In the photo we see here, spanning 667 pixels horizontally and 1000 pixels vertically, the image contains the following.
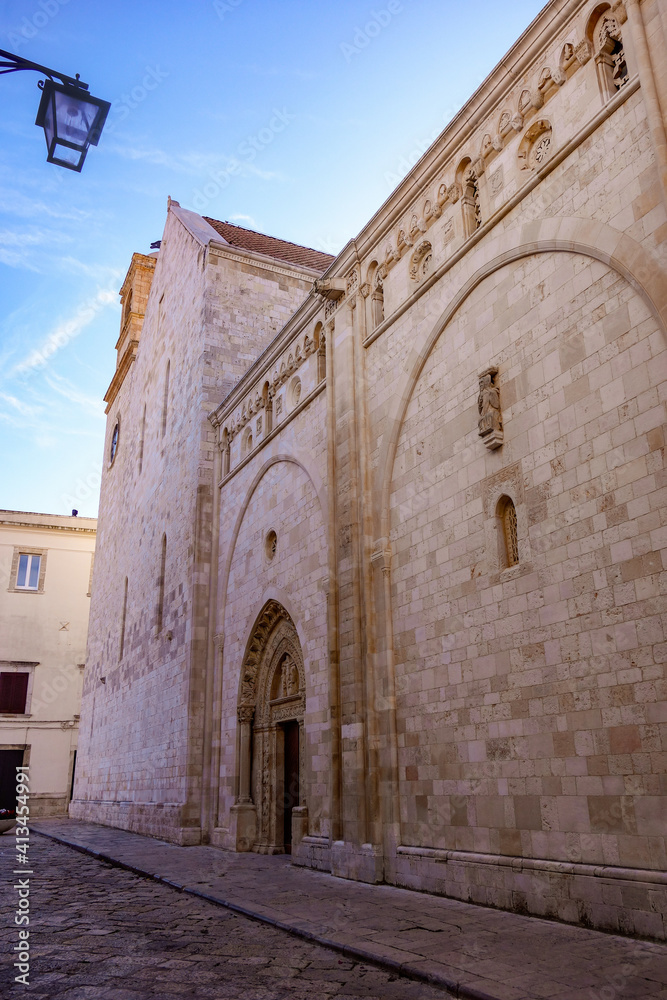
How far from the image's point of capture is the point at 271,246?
70.7 feet

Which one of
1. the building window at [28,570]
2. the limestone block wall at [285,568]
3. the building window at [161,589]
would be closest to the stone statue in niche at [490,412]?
the limestone block wall at [285,568]

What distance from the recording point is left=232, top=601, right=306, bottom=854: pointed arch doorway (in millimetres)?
12062

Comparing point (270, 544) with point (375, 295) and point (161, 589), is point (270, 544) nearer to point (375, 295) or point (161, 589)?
point (375, 295)

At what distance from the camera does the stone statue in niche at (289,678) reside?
12000 millimetres

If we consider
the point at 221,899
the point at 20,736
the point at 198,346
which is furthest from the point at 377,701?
the point at 20,736

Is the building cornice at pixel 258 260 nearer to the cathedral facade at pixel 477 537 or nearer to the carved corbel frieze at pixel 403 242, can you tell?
the cathedral facade at pixel 477 537

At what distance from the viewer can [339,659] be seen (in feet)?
32.7

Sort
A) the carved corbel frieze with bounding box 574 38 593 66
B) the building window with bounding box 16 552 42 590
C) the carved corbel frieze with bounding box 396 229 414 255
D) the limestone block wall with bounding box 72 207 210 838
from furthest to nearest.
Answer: the building window with bounding box 16 552 42 590 < the limestone block wall with bounding box 72 207 210 838 < the carved corbel frieze with bounding box 396 229 414 255 < the carved corbel frieze with bounding box 574 38 593 66

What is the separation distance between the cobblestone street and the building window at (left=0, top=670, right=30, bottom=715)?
20296mm

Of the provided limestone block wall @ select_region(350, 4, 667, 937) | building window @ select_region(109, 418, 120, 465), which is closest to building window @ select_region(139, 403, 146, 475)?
building window @ select_region(109, 418, 120, 465)

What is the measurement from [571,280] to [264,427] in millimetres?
7918

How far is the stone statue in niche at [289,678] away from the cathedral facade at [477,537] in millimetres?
42

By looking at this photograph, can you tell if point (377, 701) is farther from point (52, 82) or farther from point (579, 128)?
point (52, 82)

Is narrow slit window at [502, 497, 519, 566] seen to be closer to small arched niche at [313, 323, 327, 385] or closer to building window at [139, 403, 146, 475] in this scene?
small arched niche at [313, 323, 327, 385]
